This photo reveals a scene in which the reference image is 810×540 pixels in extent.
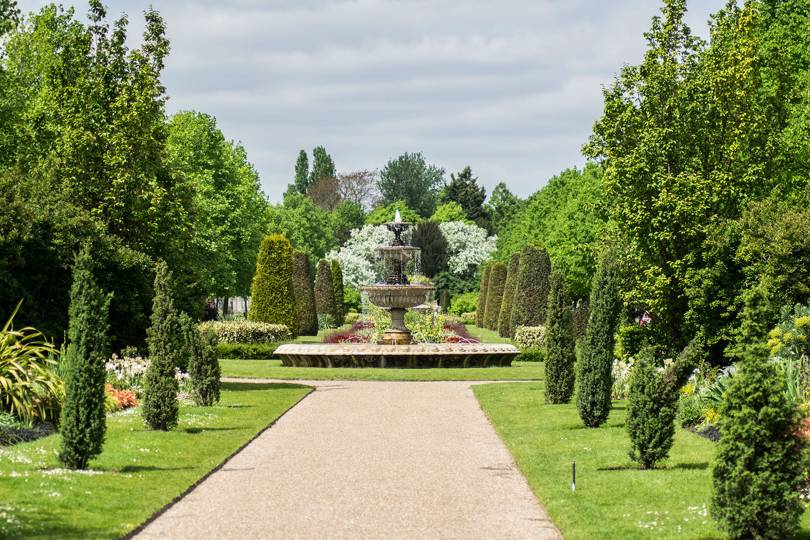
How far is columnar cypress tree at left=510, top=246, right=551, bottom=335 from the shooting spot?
1731 inches

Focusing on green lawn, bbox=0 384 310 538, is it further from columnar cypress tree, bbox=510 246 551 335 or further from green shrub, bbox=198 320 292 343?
columnar cypress tree, bbox=510 246 551 335

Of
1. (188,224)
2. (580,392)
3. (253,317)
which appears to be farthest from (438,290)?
(580,392)

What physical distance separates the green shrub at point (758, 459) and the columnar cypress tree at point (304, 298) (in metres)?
40.8

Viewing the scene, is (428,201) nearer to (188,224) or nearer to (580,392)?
(188,224)

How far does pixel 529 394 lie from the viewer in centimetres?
2238

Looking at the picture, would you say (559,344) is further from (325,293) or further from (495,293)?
(325,293)

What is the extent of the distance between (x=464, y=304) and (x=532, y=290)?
36.6 m

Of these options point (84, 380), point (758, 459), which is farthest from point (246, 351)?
point (758, 459)

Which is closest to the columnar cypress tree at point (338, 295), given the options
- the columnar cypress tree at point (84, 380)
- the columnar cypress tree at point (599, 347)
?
the columnar cypress tree at point (599, 347)

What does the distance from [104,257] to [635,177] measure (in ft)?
37.0

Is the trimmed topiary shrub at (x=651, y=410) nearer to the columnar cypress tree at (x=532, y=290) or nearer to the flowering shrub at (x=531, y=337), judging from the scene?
the flowering shrub at (x=531, y=337)

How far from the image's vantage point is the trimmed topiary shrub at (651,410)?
12.2m

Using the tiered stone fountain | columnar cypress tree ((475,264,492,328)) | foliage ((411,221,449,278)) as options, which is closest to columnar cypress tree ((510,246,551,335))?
the tiered stone fountain

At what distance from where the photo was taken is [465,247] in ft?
288
